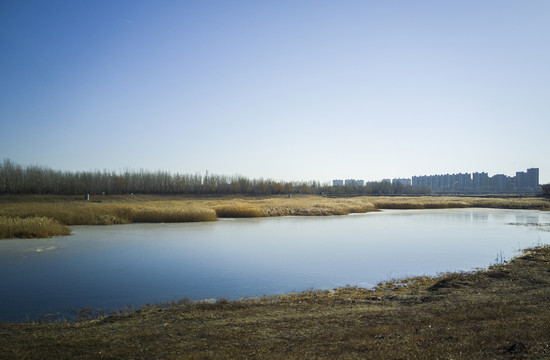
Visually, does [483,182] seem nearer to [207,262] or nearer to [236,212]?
[236,212]

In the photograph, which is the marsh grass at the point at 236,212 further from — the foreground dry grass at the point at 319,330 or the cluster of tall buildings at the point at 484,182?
the cluster of tall buildings at the point at 484,182

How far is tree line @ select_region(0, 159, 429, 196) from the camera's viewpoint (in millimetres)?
55469

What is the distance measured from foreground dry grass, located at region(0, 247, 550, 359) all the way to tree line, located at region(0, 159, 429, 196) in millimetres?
59196

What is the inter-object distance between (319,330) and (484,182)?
612 ft

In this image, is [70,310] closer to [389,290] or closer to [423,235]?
[389,290]

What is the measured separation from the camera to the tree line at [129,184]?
5547cm

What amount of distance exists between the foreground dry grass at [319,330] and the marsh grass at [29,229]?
45.8 feet

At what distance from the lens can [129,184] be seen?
229 ft

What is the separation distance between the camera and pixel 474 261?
1277 cm

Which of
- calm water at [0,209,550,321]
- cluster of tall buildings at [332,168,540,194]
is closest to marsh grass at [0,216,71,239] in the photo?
calm water at [0,209,550,321]

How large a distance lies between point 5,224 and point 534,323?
21.0 meters

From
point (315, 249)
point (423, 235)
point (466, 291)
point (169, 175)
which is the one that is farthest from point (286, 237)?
point (169, 175)

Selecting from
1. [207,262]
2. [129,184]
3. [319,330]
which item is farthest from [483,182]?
[319,330]

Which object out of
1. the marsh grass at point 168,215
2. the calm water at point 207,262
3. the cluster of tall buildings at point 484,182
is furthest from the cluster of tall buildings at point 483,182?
the calm water at point 207,262
